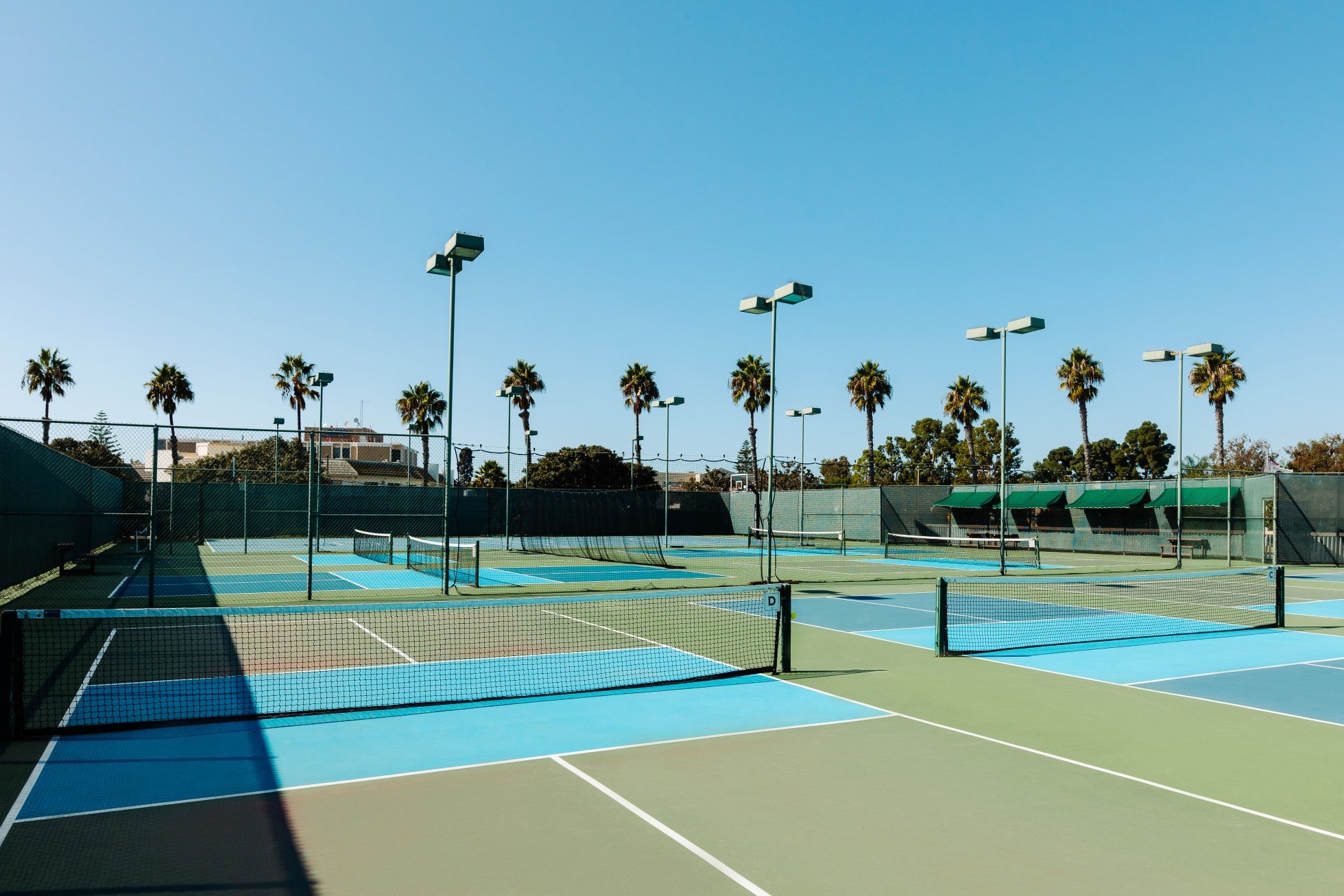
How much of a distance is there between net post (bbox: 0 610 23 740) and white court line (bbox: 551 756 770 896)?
415 centimetres

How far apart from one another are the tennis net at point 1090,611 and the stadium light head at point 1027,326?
5.67 m

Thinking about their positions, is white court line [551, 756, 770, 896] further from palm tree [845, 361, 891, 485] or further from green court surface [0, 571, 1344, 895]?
palm tree [845, 361, 891, 485]

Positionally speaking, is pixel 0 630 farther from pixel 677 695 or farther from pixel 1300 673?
pixel 1300 673

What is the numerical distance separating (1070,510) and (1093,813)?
3514 centimetres

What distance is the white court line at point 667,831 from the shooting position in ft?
14.5

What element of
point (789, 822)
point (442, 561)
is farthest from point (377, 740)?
point (442, 561)

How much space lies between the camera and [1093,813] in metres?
5.49

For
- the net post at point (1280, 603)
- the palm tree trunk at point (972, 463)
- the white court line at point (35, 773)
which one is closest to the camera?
the white court line at point (35, 773)

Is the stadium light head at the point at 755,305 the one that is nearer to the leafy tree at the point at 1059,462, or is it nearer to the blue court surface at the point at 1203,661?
the blue court surface at the point at 1203,661

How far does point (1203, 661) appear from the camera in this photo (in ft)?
36.2

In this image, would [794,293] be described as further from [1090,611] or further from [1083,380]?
[1083,380]

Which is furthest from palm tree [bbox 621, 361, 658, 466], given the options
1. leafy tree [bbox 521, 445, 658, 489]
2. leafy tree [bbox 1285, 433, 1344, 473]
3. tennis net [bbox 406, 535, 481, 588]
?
leafy tree [bbox 1285, 433, 1344, 473]

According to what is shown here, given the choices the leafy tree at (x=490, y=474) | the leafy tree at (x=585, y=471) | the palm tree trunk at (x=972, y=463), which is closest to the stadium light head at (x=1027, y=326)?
the palm tree trunk at (x=972, y=463)

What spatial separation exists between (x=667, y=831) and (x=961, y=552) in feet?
101
